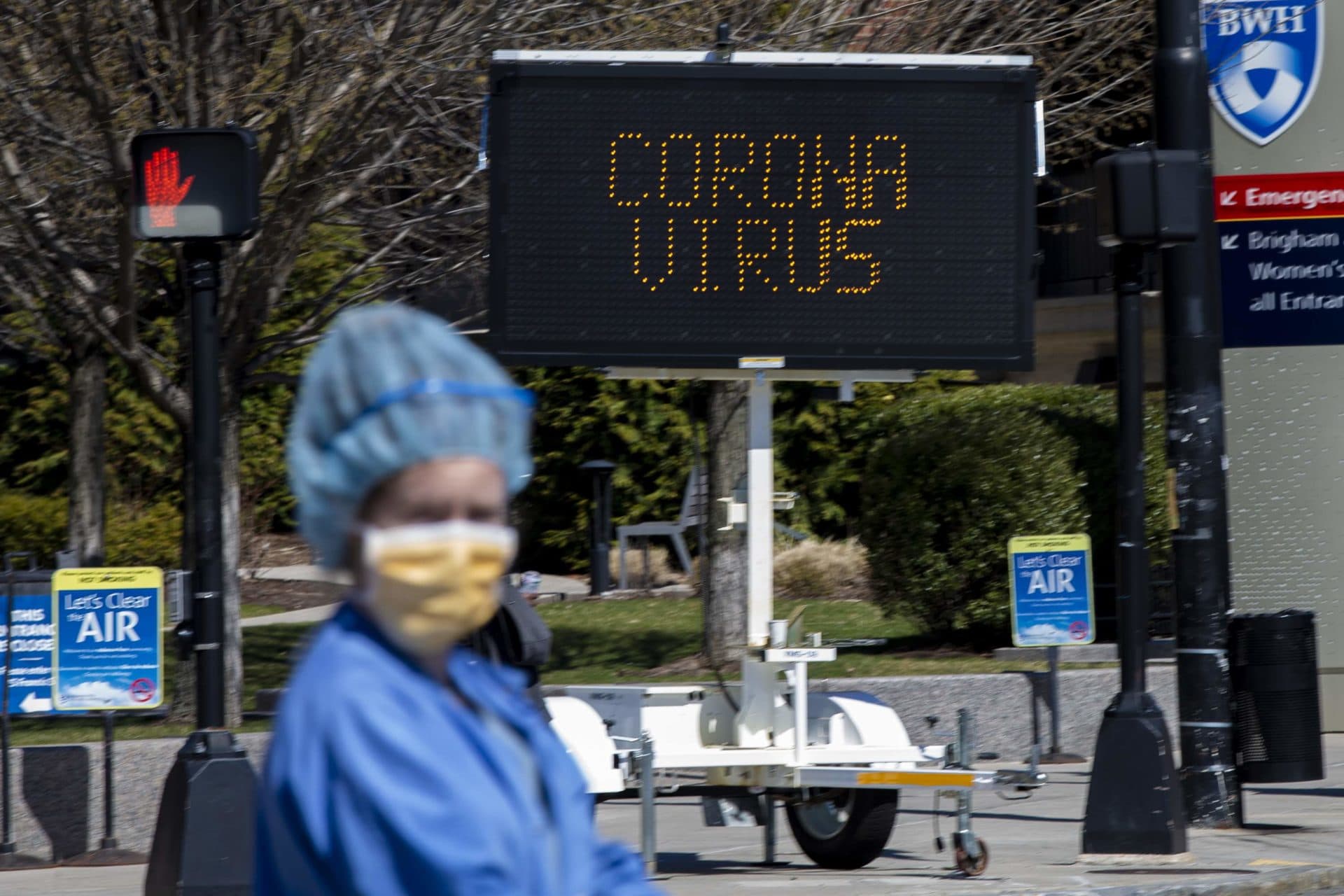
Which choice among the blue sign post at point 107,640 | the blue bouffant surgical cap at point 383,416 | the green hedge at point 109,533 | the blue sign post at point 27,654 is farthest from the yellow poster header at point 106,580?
the green hedge at point 109,533

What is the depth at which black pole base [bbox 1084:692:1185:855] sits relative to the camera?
8.59 metres

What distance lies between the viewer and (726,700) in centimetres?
874

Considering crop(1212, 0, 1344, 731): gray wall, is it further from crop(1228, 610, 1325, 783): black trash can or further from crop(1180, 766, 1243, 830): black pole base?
crop(1180, 766, 1243, 830): black pole base

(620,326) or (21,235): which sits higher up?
(21,235)

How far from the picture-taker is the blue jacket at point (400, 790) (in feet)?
5.77

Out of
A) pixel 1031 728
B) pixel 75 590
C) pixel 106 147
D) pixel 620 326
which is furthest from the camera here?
pixel 1031 728

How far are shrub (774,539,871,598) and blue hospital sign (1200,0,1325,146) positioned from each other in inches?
296

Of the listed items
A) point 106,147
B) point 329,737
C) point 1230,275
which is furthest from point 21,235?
point 329,737

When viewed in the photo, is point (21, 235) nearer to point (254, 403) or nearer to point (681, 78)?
point (681, 78)

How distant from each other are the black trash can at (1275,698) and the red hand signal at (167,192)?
5.95 metres

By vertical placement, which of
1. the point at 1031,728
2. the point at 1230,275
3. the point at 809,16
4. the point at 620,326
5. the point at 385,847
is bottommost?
Result: the point at 1031,728

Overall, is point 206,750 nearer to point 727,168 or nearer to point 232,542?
point 727,168

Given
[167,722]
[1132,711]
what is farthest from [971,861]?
[167,722]

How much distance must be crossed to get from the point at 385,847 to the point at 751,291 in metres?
6.67
